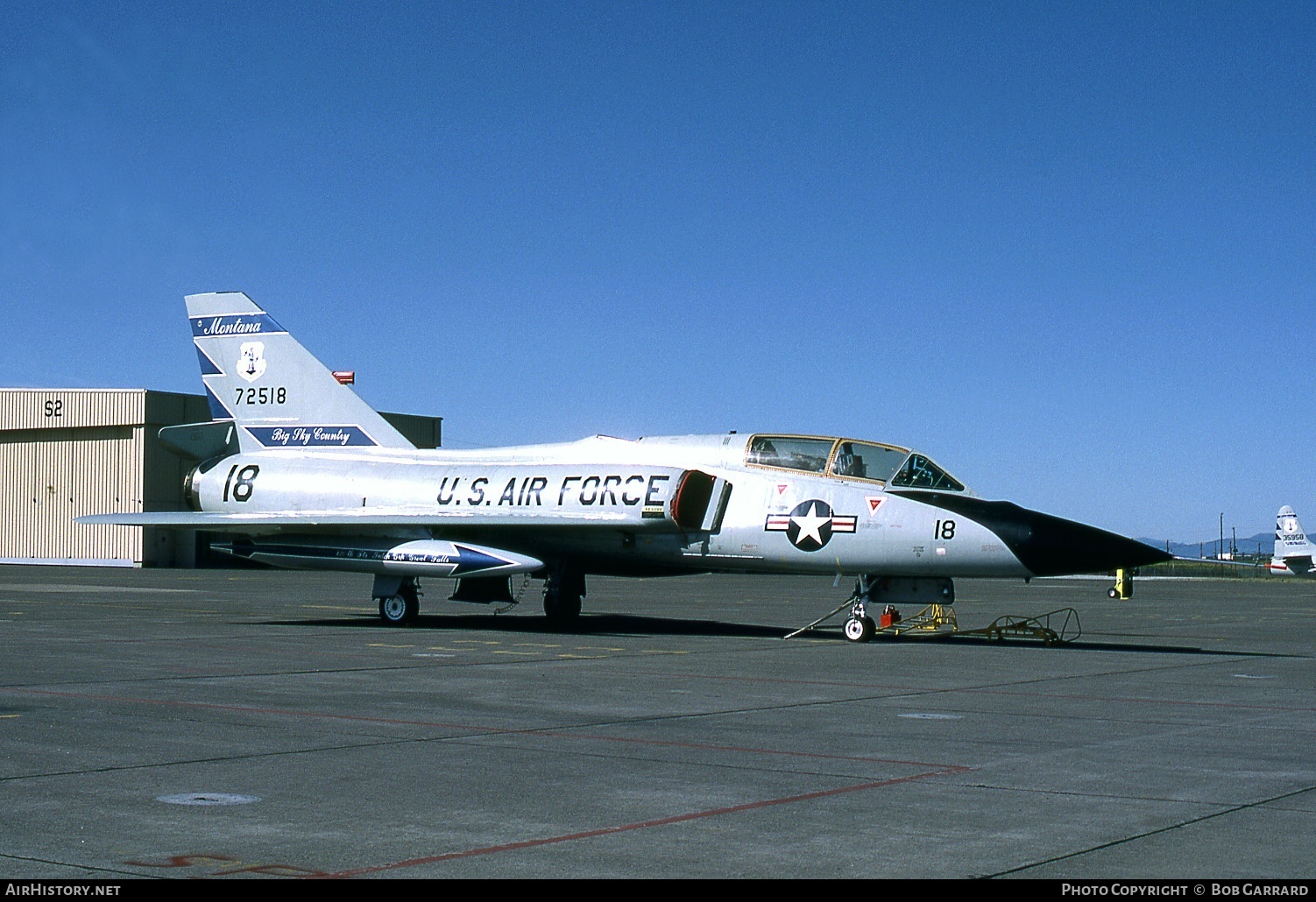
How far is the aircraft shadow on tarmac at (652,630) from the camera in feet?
66.4

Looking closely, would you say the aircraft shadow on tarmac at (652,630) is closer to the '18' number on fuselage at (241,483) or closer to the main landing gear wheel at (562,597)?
the main landing gear wheel at (562,597)

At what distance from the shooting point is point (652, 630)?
2306 centimetres

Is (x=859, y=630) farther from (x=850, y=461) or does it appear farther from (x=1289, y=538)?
(x=1289, y=538)

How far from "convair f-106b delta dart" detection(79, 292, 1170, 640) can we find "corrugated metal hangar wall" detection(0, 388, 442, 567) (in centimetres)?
3996

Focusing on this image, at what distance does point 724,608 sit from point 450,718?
21468 mm

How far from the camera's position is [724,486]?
69.1ft

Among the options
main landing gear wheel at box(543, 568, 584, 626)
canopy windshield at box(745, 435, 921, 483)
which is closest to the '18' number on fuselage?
main landing gear wheel at box(543, 568, 584, 626)

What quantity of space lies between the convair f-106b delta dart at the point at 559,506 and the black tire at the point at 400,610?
0.09 feet

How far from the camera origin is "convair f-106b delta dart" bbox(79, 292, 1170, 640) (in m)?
19.4

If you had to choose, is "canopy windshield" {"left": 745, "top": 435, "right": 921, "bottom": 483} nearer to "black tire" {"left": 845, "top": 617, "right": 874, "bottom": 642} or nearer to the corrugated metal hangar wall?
"black tire" {"left": 845, "top": 617, "right": 874, "bottom": 642}

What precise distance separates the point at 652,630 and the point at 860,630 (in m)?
4.09
